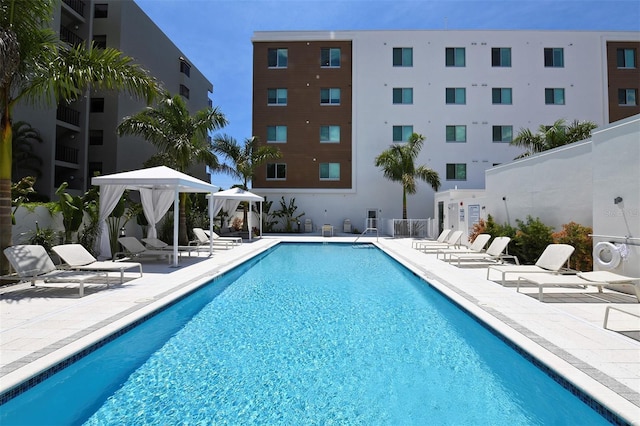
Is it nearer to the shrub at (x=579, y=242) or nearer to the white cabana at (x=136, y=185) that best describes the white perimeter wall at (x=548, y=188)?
the shrub at (x=579, y=242)

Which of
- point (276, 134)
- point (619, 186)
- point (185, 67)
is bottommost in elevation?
point (619, 186)

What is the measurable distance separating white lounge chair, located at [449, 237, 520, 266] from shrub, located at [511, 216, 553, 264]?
387mm

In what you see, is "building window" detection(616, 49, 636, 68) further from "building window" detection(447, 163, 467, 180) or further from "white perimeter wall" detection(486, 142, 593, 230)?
"white perimeter wall" detection(486, 142, 593, 230)

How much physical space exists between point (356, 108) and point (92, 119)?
17.7 metres

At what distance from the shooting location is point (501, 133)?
91.4 ft

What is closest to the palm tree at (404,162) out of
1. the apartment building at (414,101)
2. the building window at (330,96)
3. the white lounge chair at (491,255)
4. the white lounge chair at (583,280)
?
the apartment building at (414,101)

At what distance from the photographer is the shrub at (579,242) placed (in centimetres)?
912

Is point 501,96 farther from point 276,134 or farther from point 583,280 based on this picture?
point 583,280

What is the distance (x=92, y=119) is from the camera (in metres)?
23.7

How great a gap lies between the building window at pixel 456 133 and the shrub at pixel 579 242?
1929 centimetres

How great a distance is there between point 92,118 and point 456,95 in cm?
2499

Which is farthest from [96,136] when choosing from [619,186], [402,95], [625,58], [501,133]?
[625,58]

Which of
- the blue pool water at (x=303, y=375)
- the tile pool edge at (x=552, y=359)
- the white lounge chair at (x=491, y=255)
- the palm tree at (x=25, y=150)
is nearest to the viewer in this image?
the tile pool edge at (x=552, y=359)

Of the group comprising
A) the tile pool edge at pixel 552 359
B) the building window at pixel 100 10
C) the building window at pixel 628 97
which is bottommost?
the tile pool edge at pixel 552 359
